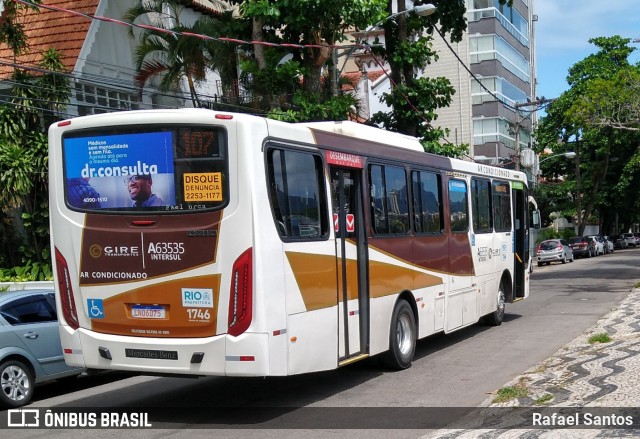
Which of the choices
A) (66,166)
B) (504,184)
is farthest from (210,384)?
(504,184)

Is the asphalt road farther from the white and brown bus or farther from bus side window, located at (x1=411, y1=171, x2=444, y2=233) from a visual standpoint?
bus side window, located at (x1=411, y1=171, x2=444, y2=233)

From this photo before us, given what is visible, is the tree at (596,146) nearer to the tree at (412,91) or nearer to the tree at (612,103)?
the tree at (612,103)

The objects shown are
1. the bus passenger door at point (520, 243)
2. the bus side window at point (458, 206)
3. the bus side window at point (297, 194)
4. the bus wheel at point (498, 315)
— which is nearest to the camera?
the bus side window at point (297, 194)

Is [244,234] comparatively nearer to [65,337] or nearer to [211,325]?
[211,325]

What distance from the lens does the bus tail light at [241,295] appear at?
785cm

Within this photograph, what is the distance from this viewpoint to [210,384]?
1082cm

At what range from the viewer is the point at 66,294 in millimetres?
8750

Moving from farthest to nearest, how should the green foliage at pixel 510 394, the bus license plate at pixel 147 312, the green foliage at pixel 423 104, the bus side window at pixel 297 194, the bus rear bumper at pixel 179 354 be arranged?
the green foliage at pixel 423 104, the green foliage at pixel 510 394, the bus side window at pixel 297 194, the bus license plate at pixel 147 312, the bus rear bumper at pixel 179 354

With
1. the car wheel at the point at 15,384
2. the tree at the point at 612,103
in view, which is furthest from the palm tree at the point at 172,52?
the tree at the point at 612,103

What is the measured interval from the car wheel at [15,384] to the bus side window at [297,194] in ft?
13.7

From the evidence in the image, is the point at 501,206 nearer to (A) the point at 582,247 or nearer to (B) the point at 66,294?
(B) the point at 66,294

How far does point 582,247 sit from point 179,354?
51.2m

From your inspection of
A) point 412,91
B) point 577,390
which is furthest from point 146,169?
point 412,91

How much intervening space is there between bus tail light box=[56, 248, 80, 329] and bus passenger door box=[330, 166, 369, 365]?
3.13 metres
